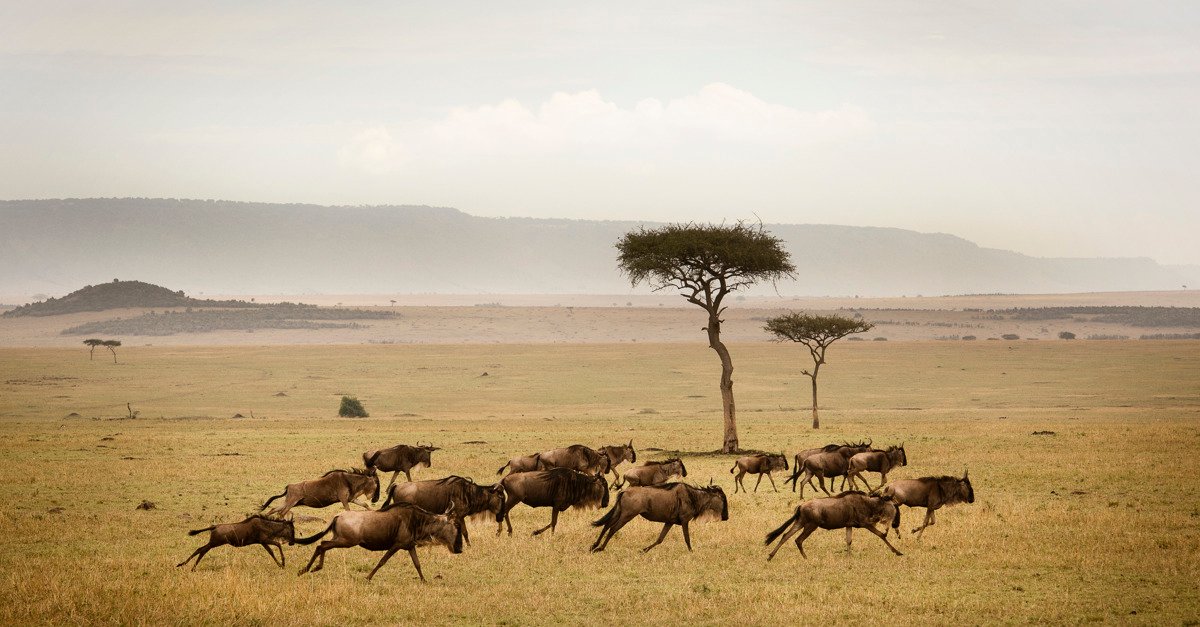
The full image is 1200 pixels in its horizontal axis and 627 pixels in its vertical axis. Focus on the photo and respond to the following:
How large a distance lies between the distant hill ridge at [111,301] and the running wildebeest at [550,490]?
151120 mm

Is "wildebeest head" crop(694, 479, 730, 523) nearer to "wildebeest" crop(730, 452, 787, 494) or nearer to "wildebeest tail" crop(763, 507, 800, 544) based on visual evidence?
"wildebeest tail" crop(763, 507, 800, 544)

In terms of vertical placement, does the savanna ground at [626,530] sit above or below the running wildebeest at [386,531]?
below

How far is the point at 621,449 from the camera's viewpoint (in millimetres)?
27062

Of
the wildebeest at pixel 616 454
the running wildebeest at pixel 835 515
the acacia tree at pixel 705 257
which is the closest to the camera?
the running wildebeest at pixel 835 515

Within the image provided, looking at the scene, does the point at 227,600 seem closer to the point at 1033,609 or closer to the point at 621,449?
the point at 1033,609

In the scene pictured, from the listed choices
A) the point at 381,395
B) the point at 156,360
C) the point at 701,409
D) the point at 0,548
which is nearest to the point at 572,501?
the point at 0,548

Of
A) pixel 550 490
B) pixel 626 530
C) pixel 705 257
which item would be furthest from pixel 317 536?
pixel 705 257

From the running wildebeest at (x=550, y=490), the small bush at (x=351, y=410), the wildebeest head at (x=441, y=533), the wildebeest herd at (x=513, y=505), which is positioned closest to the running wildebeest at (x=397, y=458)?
the wildebeest herd at (x=513, y=505)

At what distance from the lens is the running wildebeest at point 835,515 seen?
17297 mm

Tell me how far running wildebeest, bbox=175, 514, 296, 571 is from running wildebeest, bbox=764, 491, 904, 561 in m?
7.53

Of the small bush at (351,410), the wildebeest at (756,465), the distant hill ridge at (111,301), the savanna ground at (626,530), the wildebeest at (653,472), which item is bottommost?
the small bush at (351,410)

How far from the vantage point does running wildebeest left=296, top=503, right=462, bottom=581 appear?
51.3ft

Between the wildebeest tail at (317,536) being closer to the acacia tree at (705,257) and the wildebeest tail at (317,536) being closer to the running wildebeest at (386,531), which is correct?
the running wildebeest at (386,531)

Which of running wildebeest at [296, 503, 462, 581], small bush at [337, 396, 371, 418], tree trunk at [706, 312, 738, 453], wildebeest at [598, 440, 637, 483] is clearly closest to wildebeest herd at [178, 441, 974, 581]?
running wildebeest at [296, 503, 462, 581]
